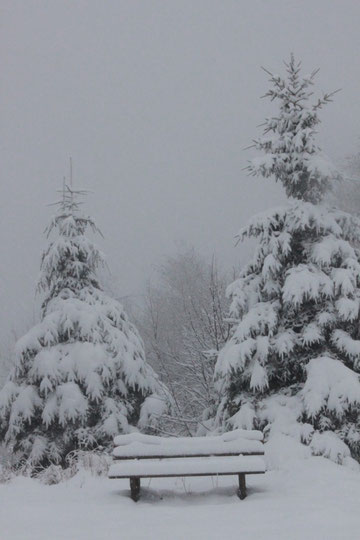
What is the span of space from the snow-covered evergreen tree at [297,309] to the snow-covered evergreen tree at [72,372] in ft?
8.80

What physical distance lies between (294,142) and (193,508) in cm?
671

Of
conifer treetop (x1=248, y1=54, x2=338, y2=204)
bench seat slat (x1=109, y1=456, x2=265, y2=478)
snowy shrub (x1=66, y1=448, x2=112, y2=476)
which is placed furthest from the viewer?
conifer treetop (x1=248, y1=54, x2=338, y2=204)

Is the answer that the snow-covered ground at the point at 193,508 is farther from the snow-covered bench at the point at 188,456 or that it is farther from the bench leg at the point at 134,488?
the snow-covered bench at the point at 188,456

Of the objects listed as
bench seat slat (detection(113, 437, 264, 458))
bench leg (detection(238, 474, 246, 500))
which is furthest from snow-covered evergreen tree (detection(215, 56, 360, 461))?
bench leg (detection(238, 474, 246, 500))

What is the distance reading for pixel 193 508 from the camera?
6.67m

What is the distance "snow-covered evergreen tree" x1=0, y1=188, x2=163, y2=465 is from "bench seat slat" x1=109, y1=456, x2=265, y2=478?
4896mm

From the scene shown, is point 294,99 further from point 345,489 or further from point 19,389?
point 19,389

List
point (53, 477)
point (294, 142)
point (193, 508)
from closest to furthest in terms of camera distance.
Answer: point (193, 508)
point (53, 477)
point (294, 142)

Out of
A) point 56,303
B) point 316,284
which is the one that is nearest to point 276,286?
point 316,284

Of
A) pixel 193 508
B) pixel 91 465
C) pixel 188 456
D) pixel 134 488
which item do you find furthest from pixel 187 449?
pixel 91 465

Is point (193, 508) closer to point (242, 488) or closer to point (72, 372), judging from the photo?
point (242, 488)

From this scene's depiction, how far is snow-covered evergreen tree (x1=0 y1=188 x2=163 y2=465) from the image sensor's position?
1209cm

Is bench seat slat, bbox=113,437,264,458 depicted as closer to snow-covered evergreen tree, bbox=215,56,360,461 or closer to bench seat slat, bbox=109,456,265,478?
bench seat slat, bbox=109,456,265,478

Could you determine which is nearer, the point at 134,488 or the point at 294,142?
the point at 134,488
